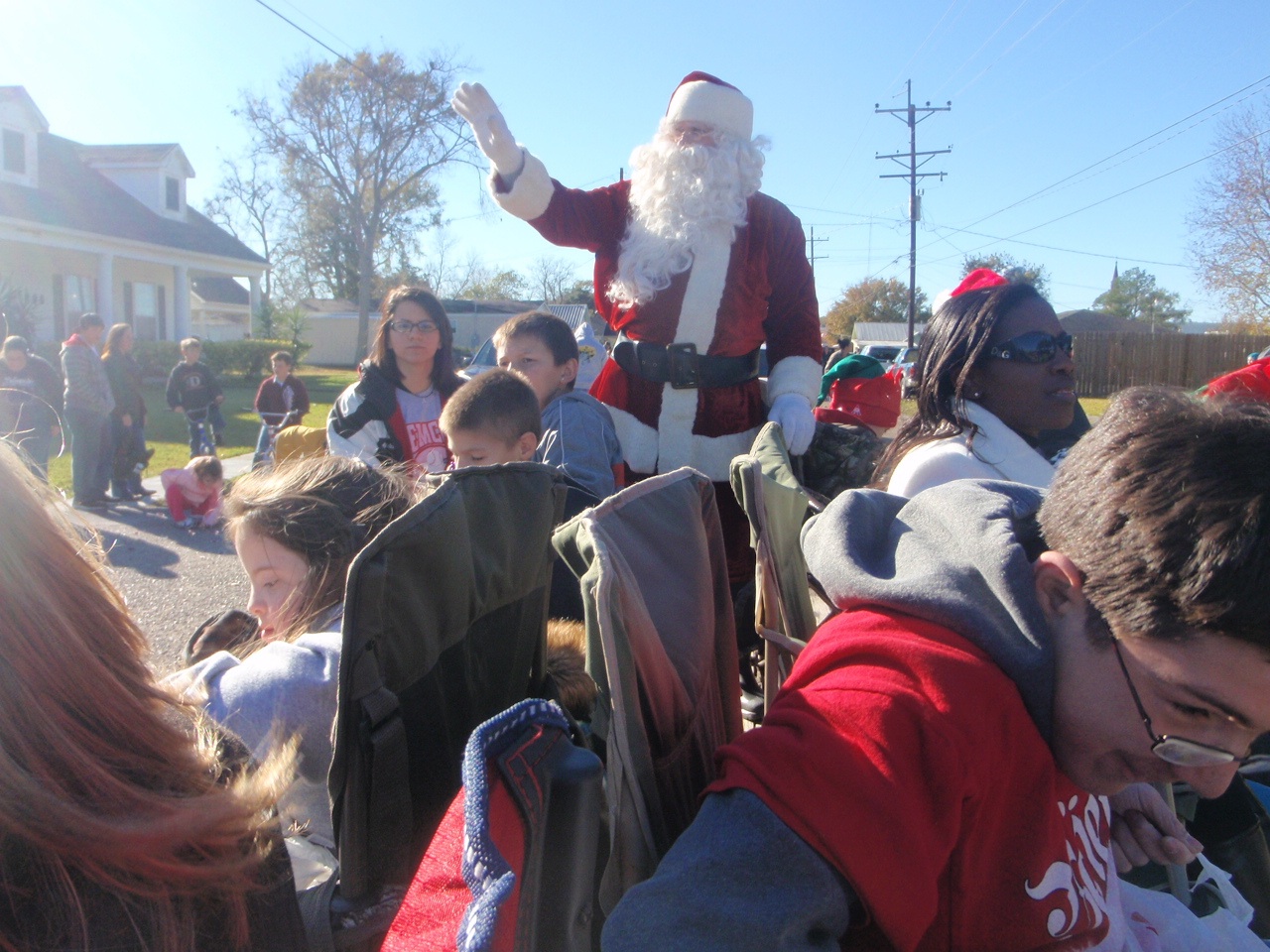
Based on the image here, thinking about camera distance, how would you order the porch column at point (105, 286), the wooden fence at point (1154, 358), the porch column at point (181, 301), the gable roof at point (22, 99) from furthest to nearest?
the wooden fence at point (1154, 358) < the porch column at point (181, 301) < the porch column at point (105, 286) < the gable roof at point (22, 99)

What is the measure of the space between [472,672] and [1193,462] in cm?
101

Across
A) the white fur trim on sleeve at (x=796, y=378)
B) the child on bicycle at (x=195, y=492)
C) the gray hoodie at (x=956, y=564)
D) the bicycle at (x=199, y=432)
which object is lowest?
the child on bicycle at (x=195, y=492)

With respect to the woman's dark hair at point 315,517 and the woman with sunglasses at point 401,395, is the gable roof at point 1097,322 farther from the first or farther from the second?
the woman's dark hair at point 315,517

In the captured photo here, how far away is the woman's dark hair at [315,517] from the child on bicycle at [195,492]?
6332 millimetres

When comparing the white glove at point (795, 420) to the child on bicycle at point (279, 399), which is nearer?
the white glove at point (795, 420)

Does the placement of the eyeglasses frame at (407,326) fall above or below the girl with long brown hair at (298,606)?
above

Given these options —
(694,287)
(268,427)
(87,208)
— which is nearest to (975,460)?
(694,287)

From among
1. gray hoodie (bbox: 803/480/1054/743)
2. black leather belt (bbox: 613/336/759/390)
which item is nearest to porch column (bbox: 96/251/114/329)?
black leather belt (bbox: 613/336/759/390)

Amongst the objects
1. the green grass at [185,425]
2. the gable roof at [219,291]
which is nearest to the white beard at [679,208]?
the green grass at [185,425]

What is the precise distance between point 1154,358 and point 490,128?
30720 millimetres

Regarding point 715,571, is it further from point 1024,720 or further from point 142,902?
point 142,902

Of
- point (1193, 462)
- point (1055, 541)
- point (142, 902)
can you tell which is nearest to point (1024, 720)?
point (1055, 541)

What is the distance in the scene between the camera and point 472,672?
4.49 feet

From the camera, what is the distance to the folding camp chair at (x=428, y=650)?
1.06 meters
